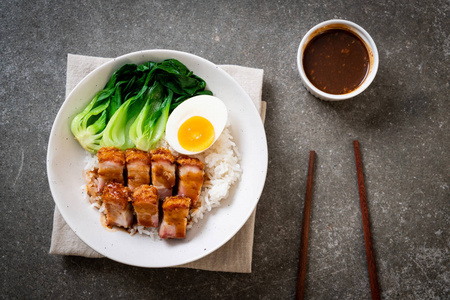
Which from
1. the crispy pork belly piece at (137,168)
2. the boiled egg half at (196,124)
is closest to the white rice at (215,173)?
the boiled egg half at (196,124)

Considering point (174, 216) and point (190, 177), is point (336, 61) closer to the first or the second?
point (190, 177)

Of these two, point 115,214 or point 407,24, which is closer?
point 115,214

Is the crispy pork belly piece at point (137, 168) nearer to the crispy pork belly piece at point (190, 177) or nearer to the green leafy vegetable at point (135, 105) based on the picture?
the green leafy vegetable at point (135, 105)

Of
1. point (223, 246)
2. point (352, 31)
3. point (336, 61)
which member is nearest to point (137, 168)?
point (223, 246)

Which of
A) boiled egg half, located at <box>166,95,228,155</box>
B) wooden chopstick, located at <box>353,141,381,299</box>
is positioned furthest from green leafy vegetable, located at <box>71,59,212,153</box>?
wooden chopstick, located at <box>353,141,381,299</box>

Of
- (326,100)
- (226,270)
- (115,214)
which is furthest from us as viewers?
(326,100)

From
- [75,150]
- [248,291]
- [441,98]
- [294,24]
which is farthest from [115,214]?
[441,98]

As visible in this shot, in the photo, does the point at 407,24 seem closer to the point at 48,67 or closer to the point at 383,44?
the point at 383,44
